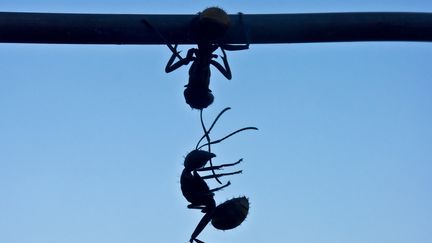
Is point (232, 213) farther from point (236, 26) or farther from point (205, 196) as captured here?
point (236, 26)

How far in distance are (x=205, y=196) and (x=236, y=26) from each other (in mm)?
2814

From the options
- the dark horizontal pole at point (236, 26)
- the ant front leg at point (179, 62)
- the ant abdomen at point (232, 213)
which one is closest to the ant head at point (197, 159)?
the ant abdomen at point (232, 213)

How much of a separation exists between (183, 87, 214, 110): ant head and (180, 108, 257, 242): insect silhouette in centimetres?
28

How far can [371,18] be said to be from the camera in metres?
2.96

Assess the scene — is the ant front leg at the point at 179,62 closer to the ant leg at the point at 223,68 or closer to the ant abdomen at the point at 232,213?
the ant leg at the point at 223,68

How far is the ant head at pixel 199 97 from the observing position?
18.5 feet

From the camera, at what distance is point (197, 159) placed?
5.34m

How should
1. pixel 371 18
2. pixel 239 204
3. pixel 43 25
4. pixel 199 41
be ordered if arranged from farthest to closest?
pixel 239 204
pixel 199 41
pixel 371 18
pixel 43 25

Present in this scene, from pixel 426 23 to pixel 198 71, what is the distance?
2.71 m

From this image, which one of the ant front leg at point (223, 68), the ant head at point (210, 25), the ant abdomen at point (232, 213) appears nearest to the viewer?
the ant head at point (210, 25)

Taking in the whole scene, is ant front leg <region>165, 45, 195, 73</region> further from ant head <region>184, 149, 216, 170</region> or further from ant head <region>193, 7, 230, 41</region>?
ant head <region>193, 7, 230, 41</region>

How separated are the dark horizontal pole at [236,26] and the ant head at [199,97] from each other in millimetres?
2603

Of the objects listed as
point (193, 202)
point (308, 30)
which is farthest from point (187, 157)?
point (308, 30)

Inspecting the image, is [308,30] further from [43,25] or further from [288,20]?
[43,25]
